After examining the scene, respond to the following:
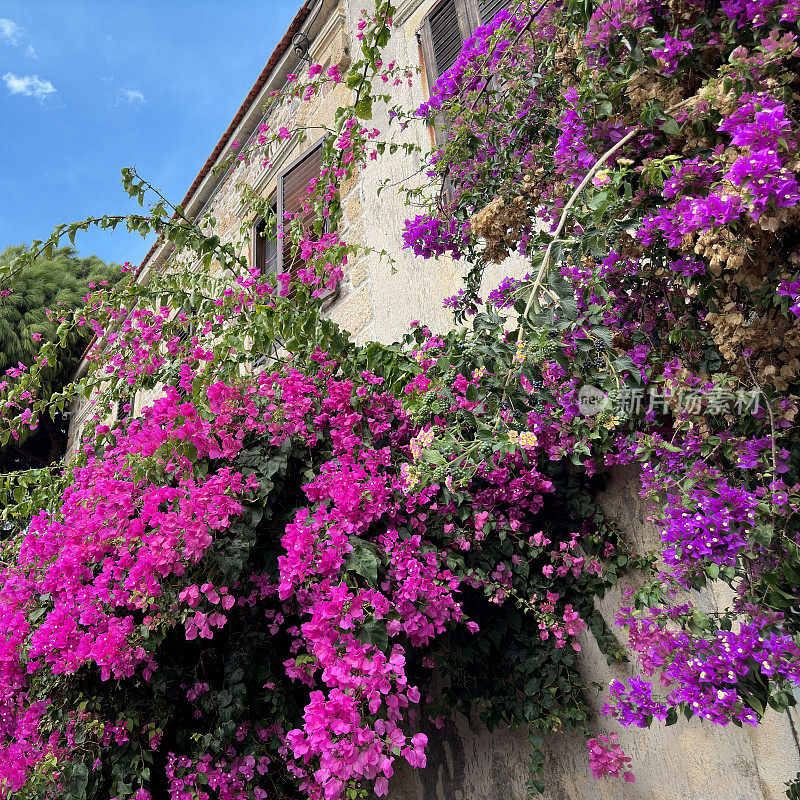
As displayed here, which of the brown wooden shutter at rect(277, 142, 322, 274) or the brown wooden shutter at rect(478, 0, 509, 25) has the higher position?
the brown wooden shutter at rect(277, 142, 322, 274)

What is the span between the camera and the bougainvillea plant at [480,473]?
140cm

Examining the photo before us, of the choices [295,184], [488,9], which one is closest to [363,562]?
[488,9]

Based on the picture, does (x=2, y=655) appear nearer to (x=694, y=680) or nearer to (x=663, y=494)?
(x=694, y=680)

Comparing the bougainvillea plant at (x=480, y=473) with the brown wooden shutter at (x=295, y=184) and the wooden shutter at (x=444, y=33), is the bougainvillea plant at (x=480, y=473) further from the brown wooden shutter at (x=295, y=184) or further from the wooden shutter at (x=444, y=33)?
the brown wooden shutter at (x=295, y=184)

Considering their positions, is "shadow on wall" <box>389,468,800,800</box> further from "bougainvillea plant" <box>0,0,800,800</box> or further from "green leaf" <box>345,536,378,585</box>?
"green leaf" <box>345,536,378,585</box>

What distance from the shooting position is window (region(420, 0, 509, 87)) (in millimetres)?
3814

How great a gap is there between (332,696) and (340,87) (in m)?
4.81

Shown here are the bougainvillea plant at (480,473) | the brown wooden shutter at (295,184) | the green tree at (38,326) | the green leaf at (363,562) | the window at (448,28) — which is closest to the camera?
the bougainvillea plant at (480,473)

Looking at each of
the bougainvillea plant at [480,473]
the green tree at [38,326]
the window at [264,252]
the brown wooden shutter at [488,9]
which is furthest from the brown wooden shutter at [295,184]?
the green tree at [38,326]

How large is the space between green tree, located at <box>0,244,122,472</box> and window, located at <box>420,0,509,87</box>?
8164 millimetres

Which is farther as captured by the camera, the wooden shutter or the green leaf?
the wooden shutter

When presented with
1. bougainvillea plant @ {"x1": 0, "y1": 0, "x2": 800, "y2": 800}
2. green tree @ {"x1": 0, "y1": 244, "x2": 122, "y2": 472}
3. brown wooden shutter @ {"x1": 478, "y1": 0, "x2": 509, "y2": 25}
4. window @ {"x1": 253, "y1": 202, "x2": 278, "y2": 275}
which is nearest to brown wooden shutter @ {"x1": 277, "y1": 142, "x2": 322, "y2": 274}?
window @ {"x1": 253, "y1": 202, "x2": 278, "y2": 275}

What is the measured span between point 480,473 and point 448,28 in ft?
11.0

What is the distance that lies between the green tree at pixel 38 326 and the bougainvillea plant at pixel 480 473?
9.09m
